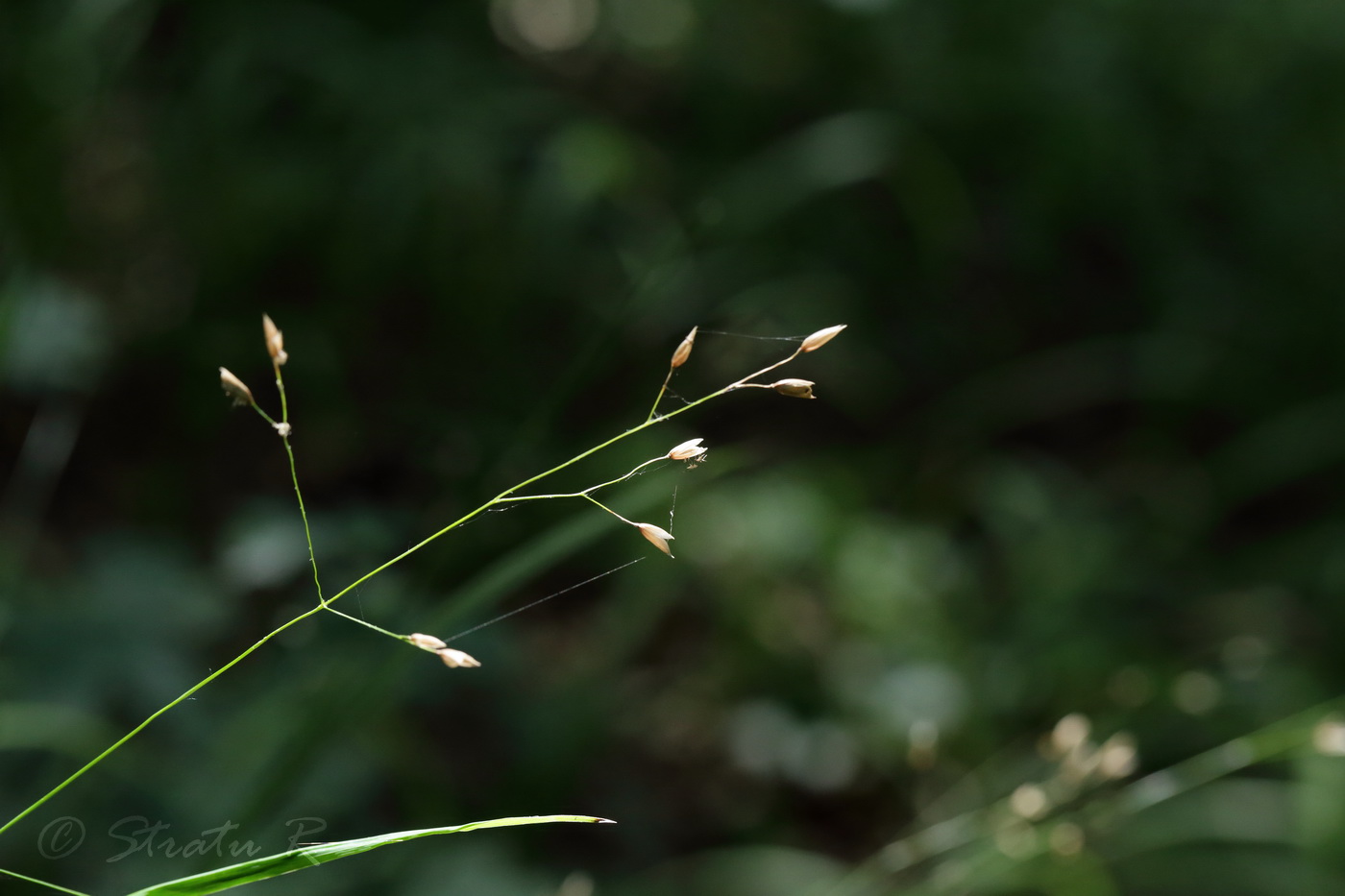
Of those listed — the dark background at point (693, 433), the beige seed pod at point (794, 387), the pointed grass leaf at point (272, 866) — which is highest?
the dark background at point (693, 433)

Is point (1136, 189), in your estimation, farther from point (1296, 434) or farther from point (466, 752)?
point (466, 752)

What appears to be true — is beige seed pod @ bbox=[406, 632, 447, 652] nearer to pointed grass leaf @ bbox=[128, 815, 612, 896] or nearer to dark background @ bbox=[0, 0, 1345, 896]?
pointed grass leaf @ bbox=[128, 815, 612, 896]

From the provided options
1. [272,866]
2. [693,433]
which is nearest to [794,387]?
[272,866]

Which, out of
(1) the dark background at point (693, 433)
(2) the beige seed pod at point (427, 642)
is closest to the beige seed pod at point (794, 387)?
(2) the beige seed pod at point (427, 642)

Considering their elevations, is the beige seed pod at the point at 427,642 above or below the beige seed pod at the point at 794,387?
below

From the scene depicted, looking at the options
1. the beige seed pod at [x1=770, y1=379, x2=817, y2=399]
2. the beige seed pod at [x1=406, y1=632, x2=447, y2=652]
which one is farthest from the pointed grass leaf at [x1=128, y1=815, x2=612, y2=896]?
the beige seed pod at [x1=770, y1=379, x2=817, y2=399]

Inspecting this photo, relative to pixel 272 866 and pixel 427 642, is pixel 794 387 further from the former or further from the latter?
pixel 272 866

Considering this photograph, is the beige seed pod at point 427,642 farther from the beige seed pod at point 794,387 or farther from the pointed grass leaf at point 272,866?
the beige seed pod at point 794,387

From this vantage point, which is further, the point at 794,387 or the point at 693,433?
the point at 693,433
